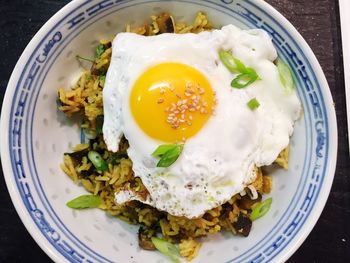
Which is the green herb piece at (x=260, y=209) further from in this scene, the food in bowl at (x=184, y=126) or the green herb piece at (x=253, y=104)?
the green herb piece at (x=253, y=104)

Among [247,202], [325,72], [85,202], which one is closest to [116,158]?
[85,202]

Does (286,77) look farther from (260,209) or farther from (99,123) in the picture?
(99,123)

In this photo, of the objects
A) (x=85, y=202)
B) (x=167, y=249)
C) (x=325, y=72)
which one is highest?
(x=325, y=72)

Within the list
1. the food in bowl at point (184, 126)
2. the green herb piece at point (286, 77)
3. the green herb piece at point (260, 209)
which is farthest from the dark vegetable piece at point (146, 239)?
the green herb piece at point (286, 77)

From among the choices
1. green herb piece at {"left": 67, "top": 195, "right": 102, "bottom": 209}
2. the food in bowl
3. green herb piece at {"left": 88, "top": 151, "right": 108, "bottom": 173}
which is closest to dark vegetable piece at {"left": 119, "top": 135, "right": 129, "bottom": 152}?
the food in bowl

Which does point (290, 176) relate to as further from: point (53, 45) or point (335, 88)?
point (53, 45)

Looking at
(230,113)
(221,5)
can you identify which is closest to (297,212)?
(230,113)
